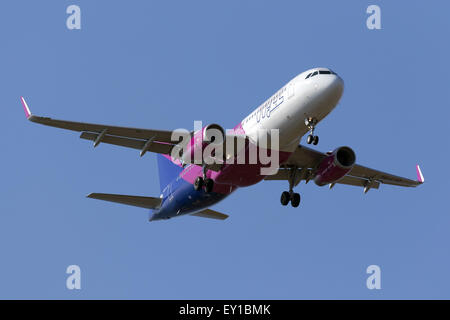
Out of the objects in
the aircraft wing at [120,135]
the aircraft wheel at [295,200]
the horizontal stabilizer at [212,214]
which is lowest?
the aircraft wheel at [295,200]

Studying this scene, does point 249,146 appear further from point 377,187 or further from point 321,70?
point 377,187

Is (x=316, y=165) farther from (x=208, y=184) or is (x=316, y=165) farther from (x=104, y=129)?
(x=104, y=129)

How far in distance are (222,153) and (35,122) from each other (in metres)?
9.88

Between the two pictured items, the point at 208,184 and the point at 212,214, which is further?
the point at 212,214

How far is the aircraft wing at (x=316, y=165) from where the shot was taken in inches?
1796

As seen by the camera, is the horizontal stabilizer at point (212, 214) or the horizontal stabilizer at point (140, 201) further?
the horizontal stabilizer at point (212, 214)

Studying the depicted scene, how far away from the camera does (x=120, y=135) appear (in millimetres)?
42031

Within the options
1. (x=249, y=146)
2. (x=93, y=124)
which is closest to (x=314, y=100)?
(x=249, y=146)

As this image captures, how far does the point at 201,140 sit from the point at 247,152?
2530mm

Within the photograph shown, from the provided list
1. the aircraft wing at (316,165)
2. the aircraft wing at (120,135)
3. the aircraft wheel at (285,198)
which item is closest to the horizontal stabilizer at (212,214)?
the aircraft wing at (316,165)

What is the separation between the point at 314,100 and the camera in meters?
37.8

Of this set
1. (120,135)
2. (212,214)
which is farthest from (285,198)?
(120,135)

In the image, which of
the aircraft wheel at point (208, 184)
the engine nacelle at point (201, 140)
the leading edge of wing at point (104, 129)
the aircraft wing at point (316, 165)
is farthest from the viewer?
the aircraft wing at point (316, 165)

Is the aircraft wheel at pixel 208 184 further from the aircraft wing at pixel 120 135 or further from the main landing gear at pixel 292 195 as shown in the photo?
the main landing gear at pixel 292 195
